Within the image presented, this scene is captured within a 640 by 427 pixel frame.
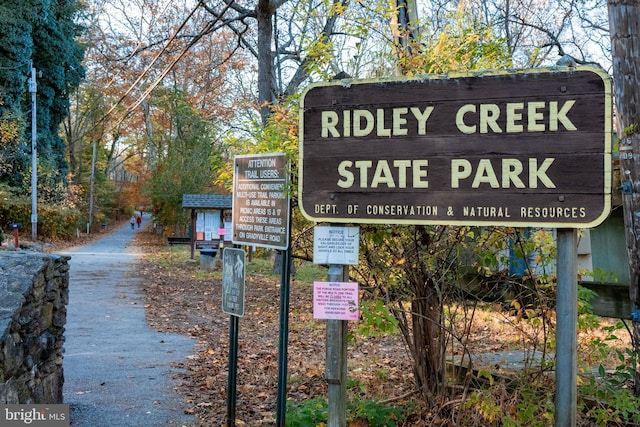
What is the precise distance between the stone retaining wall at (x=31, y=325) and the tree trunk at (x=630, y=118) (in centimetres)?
458

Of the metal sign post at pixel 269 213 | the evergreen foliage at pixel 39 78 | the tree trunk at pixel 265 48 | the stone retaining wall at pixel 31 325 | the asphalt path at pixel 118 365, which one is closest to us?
the stone retaining wall at pixel 31 325

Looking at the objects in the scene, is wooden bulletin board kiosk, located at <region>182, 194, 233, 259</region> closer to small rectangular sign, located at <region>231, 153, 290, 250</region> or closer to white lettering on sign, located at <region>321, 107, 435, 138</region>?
small rectangular sign, located at <region>231, 153, 290, 250</region>

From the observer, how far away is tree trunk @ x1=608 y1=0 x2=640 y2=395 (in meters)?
4.54

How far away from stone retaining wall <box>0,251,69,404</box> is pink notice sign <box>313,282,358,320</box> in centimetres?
222

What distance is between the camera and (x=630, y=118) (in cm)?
460

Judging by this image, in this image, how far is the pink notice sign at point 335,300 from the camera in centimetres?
423

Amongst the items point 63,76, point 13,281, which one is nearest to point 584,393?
point 13,281

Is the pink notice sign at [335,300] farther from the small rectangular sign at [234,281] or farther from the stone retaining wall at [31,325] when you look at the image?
the stone retaining wall at [31,325]

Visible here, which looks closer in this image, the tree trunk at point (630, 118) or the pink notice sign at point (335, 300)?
the pink notice sign at point (335, 300)

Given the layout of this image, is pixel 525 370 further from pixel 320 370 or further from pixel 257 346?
pixel 257 346

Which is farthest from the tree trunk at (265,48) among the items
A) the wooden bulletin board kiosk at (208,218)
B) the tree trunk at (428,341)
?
the tree trunk at (428,341)

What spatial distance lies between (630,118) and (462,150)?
1.67 metres

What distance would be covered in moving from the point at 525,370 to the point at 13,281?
3999 millimetres

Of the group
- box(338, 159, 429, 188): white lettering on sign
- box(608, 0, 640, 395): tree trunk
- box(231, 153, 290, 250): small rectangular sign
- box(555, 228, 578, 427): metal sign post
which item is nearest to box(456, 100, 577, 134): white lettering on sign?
box(338, 159, 429, 188): white lettering on sign
